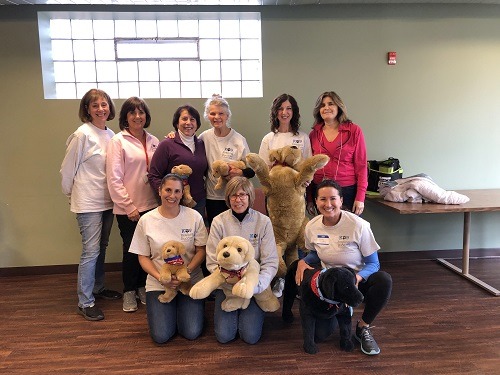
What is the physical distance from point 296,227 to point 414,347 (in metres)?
1.01

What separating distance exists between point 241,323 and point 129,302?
98cm

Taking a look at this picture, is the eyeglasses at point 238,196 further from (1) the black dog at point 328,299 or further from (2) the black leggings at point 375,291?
(2) the black leggings at point 375,291

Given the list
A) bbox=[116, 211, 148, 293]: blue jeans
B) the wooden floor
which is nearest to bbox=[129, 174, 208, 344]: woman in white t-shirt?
the wooden floor

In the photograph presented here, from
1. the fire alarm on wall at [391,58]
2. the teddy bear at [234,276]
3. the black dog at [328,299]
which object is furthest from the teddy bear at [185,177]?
the fire alarm on wall at [391,58]

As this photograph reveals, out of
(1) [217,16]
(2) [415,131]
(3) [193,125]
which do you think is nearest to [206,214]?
(3) [193,125]

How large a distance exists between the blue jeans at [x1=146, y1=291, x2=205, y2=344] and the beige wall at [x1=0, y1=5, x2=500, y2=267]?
4.70 ft

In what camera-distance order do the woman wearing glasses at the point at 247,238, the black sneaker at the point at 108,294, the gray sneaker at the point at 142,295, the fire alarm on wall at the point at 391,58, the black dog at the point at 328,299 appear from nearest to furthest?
the black dog at the point at 328,299
the woman wearing glasses at the point at 247,238
the gray sneaker at the point at 142,295
the black sneaker at the point at 108,294
the fire alarm on wall at the point at 391,58

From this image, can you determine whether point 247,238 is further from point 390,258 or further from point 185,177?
point 390,258

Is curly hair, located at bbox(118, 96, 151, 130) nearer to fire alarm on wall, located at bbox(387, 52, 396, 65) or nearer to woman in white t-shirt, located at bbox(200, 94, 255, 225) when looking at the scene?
woman in white t-shirt, located at bbox(200, 94, 255, 225)

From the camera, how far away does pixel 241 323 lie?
7.46ft

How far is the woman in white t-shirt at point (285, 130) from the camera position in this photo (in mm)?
2729

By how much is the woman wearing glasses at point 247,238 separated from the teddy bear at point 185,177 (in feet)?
1.05

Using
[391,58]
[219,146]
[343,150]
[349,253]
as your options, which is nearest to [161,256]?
[219,146]

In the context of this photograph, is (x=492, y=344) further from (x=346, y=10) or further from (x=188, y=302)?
(x=346, y=10)
